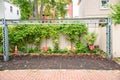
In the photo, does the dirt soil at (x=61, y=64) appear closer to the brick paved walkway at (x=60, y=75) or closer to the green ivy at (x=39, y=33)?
the brick paved walkway at (x=60, y=75)

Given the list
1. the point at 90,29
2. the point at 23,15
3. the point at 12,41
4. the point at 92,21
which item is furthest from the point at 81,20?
the point at 23,15

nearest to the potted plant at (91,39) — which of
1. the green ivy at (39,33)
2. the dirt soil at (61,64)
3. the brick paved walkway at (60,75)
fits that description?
the green ivy at (39,33)

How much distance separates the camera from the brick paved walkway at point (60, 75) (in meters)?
7.17

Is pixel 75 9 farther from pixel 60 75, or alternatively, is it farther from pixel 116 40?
pixel 60 75

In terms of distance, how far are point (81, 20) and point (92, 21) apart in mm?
681

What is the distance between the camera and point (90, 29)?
14250mm

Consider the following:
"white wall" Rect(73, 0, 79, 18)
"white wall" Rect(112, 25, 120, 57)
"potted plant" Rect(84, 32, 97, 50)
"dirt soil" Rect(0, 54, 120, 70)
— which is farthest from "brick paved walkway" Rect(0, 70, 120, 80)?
"white wall" Rect(73, 0, 79, 18)

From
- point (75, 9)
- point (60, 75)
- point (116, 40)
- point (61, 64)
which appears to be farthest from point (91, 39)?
point (75, 9)

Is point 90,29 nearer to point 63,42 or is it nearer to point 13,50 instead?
point 63,42

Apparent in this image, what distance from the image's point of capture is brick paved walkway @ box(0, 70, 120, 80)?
23.5ft

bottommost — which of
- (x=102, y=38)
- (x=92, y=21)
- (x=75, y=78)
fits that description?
(x=75, y=78)

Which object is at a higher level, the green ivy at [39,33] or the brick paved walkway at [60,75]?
the green ivy at [39,33]

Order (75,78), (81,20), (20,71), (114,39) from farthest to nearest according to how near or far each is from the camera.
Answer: (81,20)
(114,39)
(20,71)
(75,78)

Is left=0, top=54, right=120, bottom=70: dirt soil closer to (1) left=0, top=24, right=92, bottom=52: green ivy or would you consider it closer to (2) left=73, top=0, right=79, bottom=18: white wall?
(1) left=0, top=24, right=92, bottom=52: green ivy
